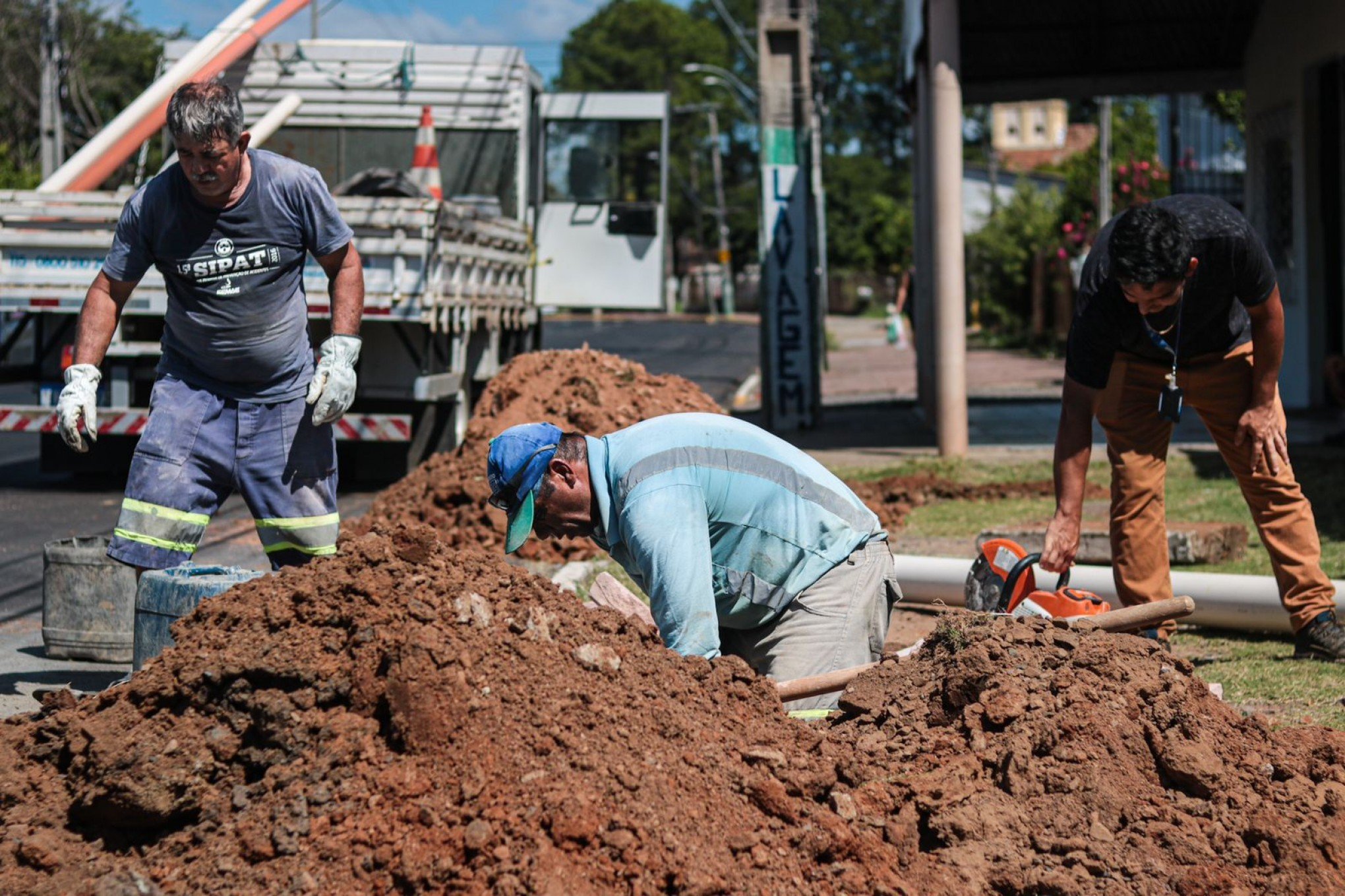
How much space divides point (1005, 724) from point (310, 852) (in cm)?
166

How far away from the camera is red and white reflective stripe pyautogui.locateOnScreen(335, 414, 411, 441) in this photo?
10336 millimetres

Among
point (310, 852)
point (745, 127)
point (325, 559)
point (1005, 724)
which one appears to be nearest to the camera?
point (310, 852)

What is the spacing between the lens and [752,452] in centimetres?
423

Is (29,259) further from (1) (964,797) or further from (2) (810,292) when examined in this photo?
(1) (964,797)

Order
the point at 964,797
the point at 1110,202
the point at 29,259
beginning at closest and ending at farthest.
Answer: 1. the point at 964,797
2. the point at 29,259
3. the point at 1110,202

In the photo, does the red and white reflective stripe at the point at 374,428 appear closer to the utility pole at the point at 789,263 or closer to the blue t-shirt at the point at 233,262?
the utility pole at the point at 789,263

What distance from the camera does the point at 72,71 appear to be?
33.6 m

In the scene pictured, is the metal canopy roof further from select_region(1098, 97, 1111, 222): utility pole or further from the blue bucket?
select_region(1098, 97, 1111, 222): utility pole

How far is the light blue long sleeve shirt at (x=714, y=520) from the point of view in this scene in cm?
393

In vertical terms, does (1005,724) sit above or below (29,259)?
below

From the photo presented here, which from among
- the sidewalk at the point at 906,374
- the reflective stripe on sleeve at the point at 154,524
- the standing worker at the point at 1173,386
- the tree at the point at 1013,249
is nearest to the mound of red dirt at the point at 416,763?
the reflective stripe on sleeve at the point at 154,524

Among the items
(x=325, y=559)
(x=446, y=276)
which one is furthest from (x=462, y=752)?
(x=446, y=276)

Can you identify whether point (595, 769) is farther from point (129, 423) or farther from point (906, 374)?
point (906, 374)

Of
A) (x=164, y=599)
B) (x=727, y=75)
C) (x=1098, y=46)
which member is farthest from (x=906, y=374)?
(x=727, y=75)
